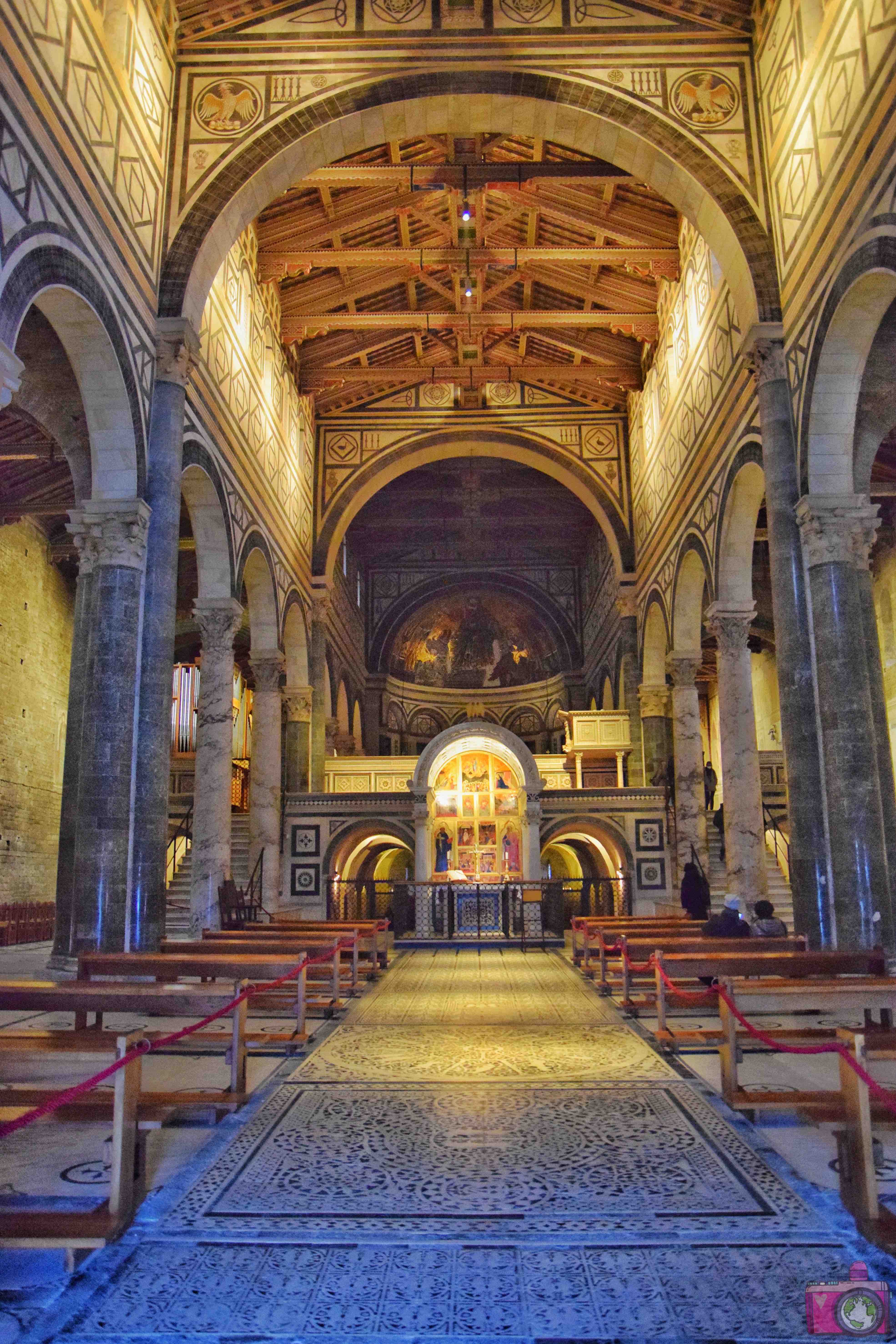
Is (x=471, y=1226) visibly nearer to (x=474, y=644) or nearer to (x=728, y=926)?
(x=728, y=926)

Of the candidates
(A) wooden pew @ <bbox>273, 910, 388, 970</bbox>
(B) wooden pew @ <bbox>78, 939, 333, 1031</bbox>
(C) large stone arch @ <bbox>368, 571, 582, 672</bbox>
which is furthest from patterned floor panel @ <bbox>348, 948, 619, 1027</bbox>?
(C) large stone arch @ <bbox>368, 571, 582, 672</bbox>

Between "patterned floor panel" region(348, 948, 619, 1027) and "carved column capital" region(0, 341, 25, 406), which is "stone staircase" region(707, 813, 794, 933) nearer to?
"patterned floor panel" region(348, 948, 619, 1027)

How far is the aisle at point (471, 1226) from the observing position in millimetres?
3375

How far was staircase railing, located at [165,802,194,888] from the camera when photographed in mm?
22281

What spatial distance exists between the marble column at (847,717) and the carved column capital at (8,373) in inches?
341

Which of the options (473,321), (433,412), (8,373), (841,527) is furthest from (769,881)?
(8,373)

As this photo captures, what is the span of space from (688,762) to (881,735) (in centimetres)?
953

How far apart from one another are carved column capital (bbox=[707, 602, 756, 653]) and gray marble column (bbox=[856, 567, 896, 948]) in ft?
14.6

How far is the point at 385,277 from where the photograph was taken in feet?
70.4

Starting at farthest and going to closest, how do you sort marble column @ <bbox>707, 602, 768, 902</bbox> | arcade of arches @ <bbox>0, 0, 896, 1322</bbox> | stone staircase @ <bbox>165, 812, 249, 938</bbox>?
1. stone staircase @ <bbox>165, 812, 249, 938</bbox>
2. marble column @ <bbox>707, 602, 768, 902</bbox>
3. arcade of arches @ <bbox>0, 0, 896, 1322</bbox>

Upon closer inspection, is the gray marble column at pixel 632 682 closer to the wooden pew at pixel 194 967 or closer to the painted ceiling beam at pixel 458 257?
the painted ceiling beam at pixel 458 257

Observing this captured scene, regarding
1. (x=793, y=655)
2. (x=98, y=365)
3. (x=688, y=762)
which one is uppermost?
(x=98, y=365)

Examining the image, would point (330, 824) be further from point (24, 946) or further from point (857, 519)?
point (857, 519)

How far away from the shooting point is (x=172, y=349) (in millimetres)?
12867
